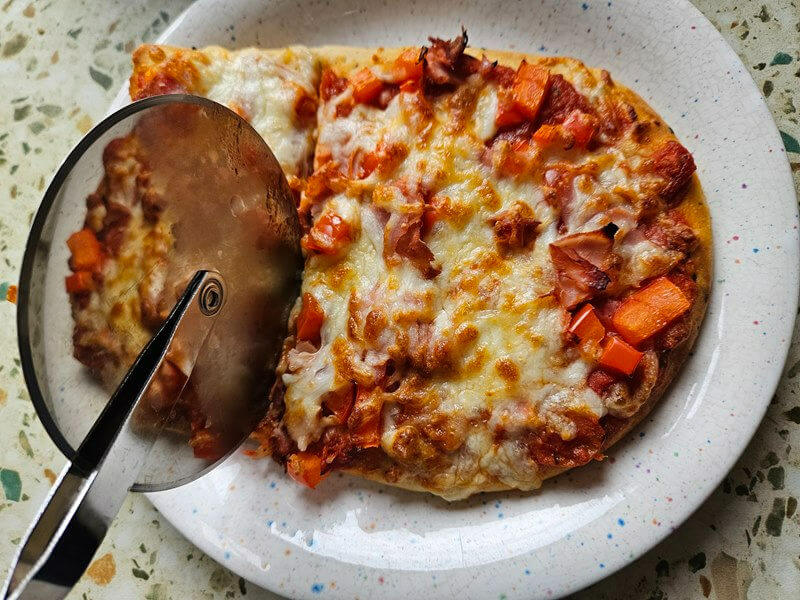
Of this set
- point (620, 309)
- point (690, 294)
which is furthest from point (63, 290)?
point (690, 294)

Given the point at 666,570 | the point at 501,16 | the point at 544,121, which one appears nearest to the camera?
the point at 544,121

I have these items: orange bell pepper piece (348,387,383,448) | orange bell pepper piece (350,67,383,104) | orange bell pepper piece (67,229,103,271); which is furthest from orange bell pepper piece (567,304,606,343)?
orange bell pepper piece (67,229,103,271)

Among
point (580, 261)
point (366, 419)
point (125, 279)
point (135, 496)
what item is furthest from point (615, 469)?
point (135, 496)

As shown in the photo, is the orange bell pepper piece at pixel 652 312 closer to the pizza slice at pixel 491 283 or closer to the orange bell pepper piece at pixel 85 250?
the pizza slice at pixel 491 283

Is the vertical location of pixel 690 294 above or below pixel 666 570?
above

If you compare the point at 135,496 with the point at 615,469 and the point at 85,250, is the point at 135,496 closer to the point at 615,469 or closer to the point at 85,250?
the point at 85,250

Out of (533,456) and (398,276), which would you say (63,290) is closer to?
(398,276)

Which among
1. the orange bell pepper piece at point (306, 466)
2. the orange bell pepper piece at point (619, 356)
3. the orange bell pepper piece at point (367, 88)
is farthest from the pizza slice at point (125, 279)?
the orange bell pepper piece at point (619, 356)
